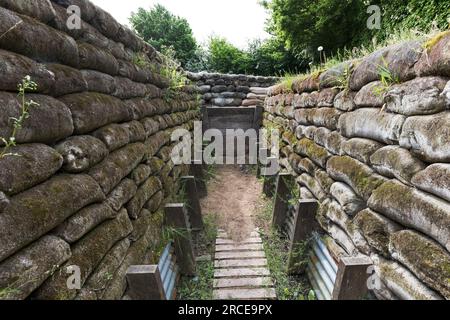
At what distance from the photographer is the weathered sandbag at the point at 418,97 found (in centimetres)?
129

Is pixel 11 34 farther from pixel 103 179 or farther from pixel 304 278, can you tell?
pixel 304 278

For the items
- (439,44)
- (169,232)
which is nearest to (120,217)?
(169,232)

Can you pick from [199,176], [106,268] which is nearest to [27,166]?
[106,268]

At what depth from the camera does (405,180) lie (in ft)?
4.90

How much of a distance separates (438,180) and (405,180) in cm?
27

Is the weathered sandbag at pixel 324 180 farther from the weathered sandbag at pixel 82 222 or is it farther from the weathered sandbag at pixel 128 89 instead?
the weathered sandbag at pixel 128 89

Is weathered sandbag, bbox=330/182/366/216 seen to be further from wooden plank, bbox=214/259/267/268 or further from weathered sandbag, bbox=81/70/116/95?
weathered sandbag, bbox=81/70/116/95

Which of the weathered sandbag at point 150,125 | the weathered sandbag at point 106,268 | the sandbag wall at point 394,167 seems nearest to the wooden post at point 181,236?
the weathered sandbag at point 150,125

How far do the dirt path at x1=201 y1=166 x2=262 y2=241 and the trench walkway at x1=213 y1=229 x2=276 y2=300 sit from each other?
260mm

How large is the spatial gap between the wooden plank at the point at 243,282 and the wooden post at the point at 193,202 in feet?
3.52

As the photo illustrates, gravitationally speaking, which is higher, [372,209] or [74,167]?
[74,167]

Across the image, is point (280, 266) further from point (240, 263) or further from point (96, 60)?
point (96, 60)

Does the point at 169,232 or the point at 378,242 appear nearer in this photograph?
the point at 378,242
